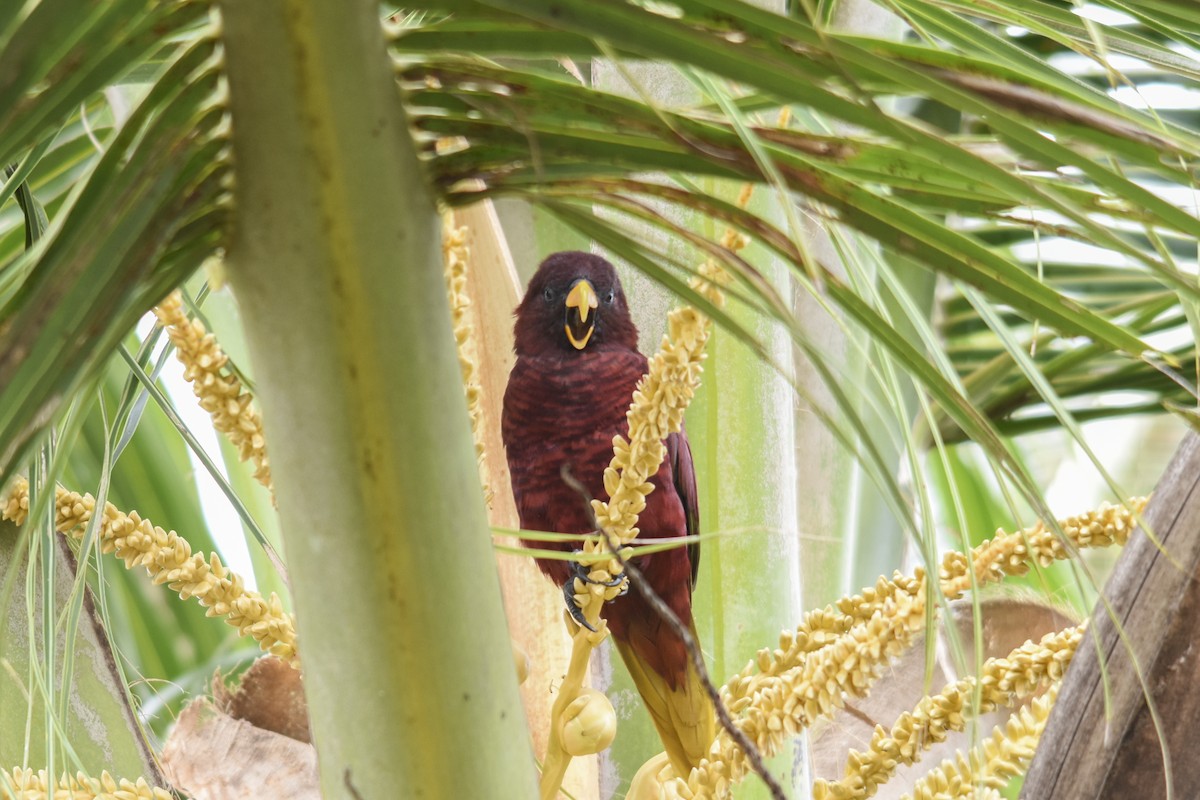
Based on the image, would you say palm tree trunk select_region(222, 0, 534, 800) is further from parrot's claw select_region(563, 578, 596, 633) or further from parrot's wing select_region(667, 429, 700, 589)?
parrot's wing select_region(667, 429, 700, 589)

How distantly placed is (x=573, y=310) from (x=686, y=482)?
0.52ft

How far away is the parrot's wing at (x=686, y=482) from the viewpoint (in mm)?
696

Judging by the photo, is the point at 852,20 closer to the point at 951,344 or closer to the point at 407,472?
the point at 407,472

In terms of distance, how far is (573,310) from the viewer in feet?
2.58

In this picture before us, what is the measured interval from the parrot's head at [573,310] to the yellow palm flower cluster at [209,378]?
39 centimetres

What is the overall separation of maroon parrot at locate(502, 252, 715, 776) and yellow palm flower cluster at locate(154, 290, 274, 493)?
1.25ft

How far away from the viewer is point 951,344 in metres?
1.47

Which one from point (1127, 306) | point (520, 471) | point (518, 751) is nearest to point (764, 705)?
point (518, 751)

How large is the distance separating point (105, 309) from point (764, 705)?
26 centimetres

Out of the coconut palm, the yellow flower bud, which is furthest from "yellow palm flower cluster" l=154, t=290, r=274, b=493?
the yellow flower bud

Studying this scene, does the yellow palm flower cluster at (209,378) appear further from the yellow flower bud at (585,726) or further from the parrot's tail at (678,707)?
the parrot's tail at (678,707)

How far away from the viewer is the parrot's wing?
70cm

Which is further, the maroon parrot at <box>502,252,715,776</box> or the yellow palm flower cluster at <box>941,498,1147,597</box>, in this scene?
the maroon parrot at <box>502,252,715,776</box>

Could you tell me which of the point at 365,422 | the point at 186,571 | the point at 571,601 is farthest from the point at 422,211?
the point at 571,601
